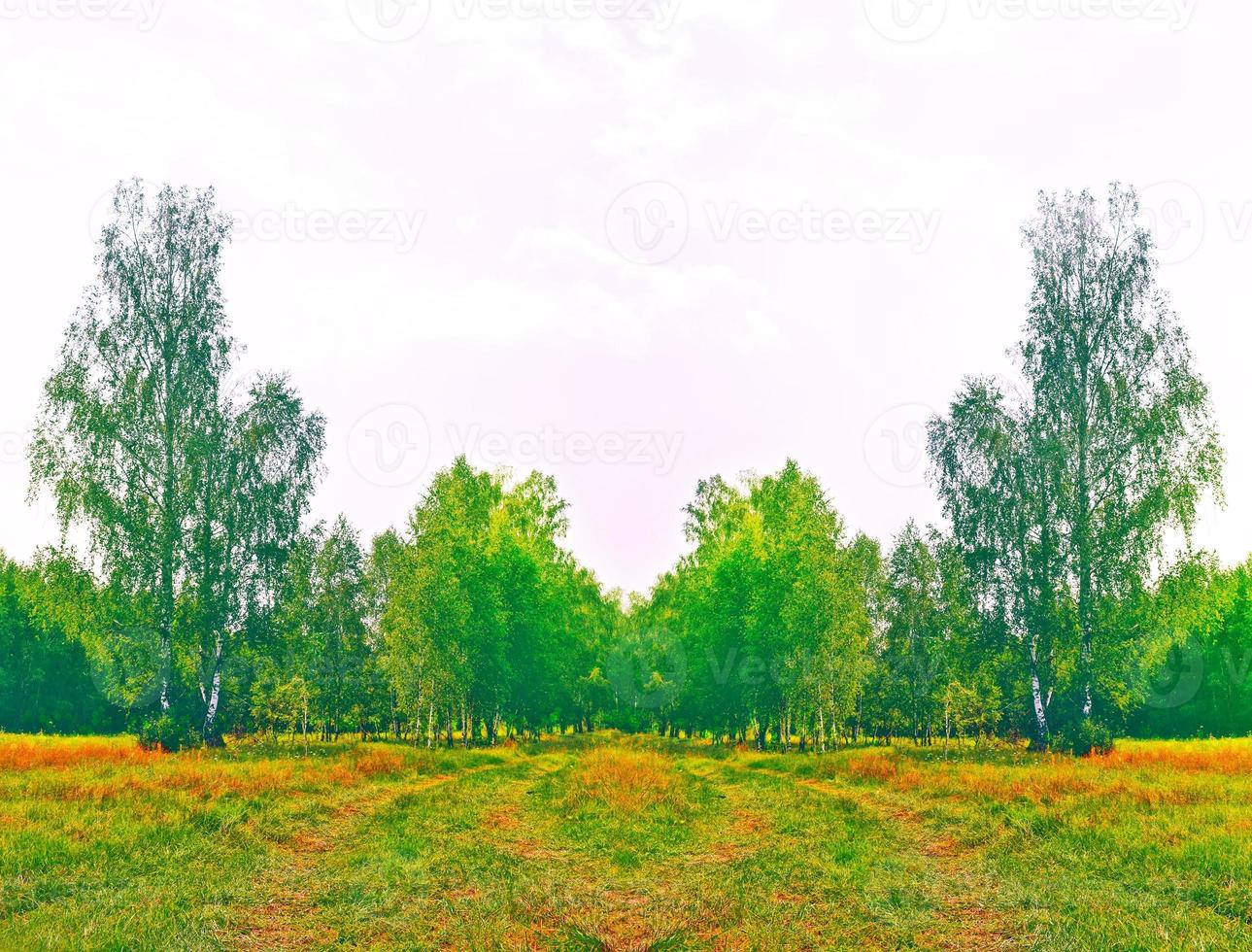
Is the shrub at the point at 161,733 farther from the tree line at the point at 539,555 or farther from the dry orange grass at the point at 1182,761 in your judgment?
the dry orange grass at the point at 1182,761

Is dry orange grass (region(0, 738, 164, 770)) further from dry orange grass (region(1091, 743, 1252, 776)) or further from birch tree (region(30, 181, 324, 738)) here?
dry orange grass (region(1091, 743, 1252, 776))

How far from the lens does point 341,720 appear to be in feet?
155

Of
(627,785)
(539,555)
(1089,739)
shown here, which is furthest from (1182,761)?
(539,555)

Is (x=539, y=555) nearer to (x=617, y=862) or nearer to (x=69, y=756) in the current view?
(x=69, y=756)

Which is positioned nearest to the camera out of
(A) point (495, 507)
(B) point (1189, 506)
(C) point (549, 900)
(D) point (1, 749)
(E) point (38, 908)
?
(E) point (38, 908)

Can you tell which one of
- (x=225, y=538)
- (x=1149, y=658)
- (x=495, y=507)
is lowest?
(x=1149, y=658)

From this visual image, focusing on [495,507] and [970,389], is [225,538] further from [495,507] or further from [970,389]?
[970,389]

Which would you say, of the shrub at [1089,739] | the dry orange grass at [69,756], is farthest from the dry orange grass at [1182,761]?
the dry orange grass at [69,756]

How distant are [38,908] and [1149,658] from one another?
32147 mm

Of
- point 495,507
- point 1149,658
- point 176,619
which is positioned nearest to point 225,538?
point 176,619

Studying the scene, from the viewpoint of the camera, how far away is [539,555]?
4391 centimetres

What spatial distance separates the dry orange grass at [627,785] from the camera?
52.1 ft

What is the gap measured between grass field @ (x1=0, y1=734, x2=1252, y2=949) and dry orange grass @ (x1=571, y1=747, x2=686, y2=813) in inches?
4.6

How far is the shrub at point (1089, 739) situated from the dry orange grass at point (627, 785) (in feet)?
51.3
